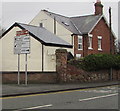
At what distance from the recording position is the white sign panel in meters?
18.8

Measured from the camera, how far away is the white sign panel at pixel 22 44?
18.8 meters

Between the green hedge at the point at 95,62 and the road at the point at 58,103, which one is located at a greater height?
the green hedge at the point at 95,62

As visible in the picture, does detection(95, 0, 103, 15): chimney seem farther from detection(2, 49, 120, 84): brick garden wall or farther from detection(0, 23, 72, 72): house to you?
detection(2, 49, 120, 84): brick garden wall

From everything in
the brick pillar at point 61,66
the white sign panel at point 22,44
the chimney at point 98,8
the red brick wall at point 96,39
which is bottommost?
the brick pillar at point 61,66

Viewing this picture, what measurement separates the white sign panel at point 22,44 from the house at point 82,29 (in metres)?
14.5

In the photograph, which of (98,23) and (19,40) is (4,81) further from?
(98,23)

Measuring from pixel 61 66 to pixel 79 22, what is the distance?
18594mm

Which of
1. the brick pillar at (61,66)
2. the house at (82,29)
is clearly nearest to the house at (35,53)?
the brick pillar at (61,66)

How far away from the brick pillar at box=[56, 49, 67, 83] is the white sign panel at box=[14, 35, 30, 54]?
12.6ft

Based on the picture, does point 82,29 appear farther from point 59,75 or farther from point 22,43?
point 22,43

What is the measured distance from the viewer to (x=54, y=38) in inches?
1086

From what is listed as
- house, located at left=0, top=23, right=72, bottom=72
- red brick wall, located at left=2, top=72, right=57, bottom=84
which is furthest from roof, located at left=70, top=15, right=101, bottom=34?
red brick wall, located at left=2, top=72, right=57, bottom=84

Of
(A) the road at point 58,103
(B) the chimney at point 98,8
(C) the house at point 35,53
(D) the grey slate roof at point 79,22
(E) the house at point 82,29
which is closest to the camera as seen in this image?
(A) the road at point 58,103

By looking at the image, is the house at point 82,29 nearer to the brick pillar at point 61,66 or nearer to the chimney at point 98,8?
the chimney at point 98,8
